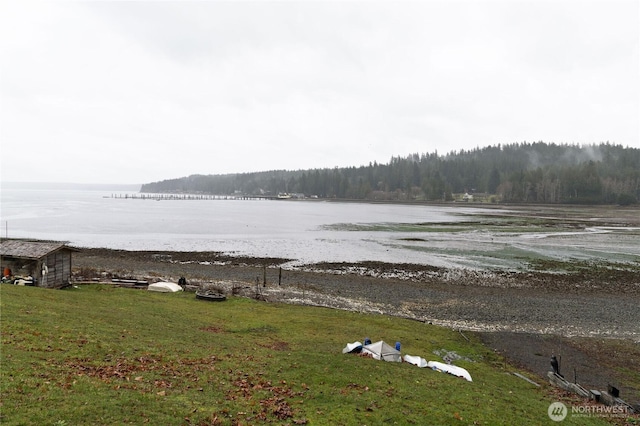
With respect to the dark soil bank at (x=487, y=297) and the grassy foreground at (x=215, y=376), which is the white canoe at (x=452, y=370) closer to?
the grassy foreground at (x=215, y=376)

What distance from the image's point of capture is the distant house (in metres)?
28.6

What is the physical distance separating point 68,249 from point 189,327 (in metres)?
16.4

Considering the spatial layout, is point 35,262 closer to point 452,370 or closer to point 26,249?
point 26,249

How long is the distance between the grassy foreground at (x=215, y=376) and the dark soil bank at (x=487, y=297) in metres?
5.20

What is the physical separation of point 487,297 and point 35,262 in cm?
3785

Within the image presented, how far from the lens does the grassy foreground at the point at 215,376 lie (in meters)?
10.5

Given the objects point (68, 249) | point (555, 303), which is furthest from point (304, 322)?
point (555, 303)

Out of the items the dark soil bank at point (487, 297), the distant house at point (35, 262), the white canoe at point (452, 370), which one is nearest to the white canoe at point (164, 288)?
the distant house at point (35, 262)

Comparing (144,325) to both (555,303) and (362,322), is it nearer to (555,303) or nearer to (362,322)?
(362,322)

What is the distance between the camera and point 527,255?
2474 inches
